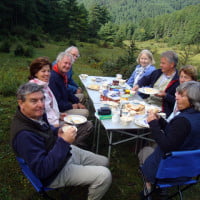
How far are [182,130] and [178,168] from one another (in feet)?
1.21

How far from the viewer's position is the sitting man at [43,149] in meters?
1.63

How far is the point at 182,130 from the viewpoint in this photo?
5.92ft

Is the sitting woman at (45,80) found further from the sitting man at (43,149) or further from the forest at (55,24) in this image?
the forest at (55,24)

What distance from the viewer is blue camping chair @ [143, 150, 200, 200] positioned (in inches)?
A: 67.3

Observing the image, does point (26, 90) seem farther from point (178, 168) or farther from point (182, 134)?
point (178, 168)

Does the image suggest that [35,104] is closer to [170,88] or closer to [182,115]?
[182,115]

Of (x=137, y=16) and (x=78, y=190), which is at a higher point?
(x=137, y=16)

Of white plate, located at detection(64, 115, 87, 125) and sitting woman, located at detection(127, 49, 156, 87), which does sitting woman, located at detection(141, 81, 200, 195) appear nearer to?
white plate, located at detection(64, 115, 87, 125)

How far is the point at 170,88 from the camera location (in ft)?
11.2

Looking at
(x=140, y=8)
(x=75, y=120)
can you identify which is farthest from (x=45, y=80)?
(x=140, y=8)

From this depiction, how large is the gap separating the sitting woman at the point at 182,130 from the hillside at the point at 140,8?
116 m

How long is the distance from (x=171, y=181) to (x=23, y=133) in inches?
60.2

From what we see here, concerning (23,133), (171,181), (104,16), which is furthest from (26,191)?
(104,16)

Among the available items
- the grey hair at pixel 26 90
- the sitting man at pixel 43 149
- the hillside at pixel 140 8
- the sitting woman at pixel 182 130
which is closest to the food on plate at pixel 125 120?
the sitting woman at pixel 182 130
